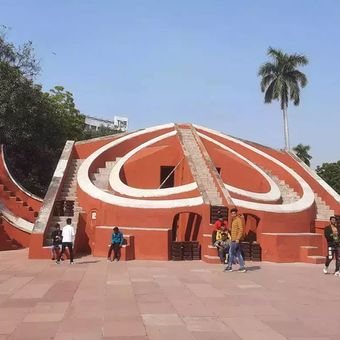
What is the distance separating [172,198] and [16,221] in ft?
22.6

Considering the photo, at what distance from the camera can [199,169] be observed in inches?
686

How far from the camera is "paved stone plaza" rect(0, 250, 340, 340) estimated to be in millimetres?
5258

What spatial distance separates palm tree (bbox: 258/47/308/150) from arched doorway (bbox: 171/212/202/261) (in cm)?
2175

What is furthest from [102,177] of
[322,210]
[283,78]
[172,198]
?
[283,78]

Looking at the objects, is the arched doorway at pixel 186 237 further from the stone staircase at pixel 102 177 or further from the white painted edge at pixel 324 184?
the white painted edge at pixel 324 184

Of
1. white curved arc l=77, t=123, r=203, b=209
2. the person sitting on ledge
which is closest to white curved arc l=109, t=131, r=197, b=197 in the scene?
white curved arc l=77, t=123, r=203, b=209

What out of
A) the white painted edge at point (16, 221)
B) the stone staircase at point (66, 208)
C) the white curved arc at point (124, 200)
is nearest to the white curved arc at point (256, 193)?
the white curved arc at point (124, 200)

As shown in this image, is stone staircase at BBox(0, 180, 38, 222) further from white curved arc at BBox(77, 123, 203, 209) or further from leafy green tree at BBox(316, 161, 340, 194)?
leafy green tree at BBox(316, 161, 340, 194)

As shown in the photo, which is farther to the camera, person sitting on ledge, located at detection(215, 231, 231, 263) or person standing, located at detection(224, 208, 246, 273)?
person sitting on ledge, located at detection(215, 231, 231, 263)

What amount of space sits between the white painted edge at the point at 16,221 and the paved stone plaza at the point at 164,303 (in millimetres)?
6673

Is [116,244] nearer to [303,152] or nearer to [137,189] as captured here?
[137,189]

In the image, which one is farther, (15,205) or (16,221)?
(15,205)

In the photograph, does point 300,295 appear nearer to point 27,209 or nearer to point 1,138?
point 27,209

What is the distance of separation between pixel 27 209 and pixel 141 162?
4.99 metres
